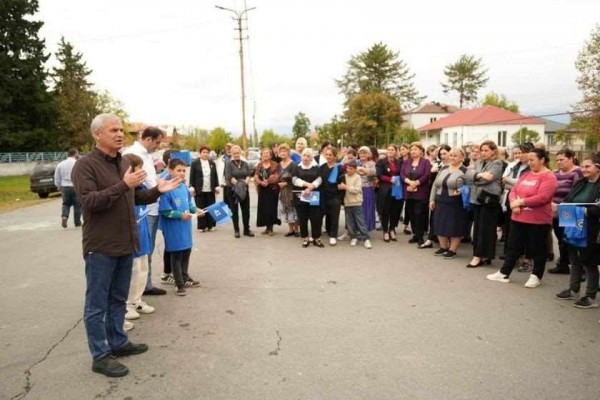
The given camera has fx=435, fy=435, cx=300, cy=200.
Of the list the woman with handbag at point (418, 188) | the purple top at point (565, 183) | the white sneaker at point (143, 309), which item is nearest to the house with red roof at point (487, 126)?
the woman with handbag at point (418, 188)

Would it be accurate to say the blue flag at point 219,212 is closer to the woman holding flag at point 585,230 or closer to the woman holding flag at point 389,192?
the woman holding flag at point 389,192

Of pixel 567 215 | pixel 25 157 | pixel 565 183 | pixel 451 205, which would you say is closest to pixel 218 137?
pixel 25 157

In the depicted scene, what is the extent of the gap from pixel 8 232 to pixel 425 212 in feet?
31.8

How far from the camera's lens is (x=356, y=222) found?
8.70m

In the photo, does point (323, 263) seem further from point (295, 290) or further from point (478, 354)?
point (478, 354)

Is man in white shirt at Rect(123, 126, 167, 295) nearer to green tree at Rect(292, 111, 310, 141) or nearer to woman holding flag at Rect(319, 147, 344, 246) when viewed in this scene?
woman holding flag at Rect(319, 147, 344, 246)

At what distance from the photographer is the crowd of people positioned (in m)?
3.54

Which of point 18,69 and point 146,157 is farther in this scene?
point 18,69

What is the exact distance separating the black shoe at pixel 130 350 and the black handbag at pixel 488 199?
5195mm

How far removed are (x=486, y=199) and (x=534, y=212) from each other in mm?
915

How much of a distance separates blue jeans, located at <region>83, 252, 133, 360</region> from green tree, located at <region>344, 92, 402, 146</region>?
55.5 meters

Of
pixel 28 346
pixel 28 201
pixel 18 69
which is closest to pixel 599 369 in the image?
pixel 28 346

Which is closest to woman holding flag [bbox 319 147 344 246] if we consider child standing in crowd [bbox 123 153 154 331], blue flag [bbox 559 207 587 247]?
blue flag [bbox 559 207 587 247]

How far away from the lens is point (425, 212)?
344 inches
